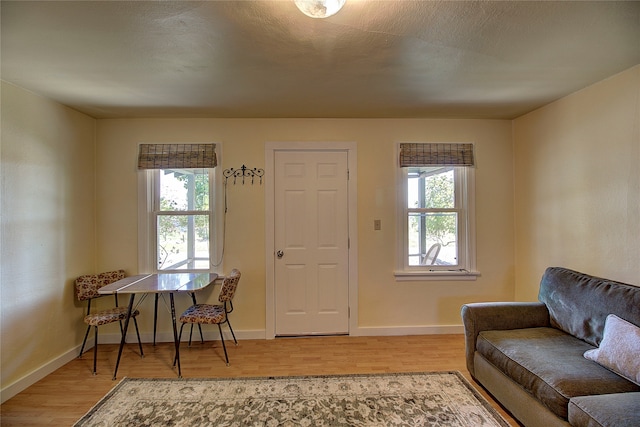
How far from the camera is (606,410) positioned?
1.38 metres

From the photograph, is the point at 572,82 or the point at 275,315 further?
the point at 275,315

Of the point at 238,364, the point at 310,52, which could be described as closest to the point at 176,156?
the point at 310,52

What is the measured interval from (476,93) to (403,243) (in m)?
1.64

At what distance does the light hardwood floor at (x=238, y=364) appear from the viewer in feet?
7.06

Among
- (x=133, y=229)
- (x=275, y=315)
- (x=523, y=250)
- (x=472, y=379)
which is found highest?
(x=133, y=229)

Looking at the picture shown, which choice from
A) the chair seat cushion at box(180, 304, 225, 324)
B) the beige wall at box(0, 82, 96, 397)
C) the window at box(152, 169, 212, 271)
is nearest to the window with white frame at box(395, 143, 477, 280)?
the chair seat cushion at box(180, 304, 225, 324)

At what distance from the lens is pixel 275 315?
3.29 meters

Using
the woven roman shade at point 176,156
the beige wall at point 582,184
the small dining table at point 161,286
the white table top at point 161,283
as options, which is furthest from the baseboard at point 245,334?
the woven roman shade at point 176,156

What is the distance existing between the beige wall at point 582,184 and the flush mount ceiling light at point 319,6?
232 centimetres

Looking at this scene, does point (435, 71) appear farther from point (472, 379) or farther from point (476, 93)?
point (472, 379)

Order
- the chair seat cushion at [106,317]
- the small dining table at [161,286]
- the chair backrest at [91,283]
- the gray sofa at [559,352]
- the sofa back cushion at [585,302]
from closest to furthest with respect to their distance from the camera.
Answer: the gray sofa at [559,352]
the sofa back cushion at [585,302]
the small dining table at [161,286]
the chair seat cushion at [106,317]
the chair backrest at [91,283]

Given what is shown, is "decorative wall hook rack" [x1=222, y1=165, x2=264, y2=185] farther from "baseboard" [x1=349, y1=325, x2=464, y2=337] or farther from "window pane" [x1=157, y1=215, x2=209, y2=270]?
"baseboard" [x1=349, y1=325, x2=464, y2=337]

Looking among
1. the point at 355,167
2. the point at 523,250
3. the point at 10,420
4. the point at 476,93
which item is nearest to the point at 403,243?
the point at 355,167

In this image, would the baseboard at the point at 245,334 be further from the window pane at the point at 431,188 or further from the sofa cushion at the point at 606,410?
the sofa cushion at the point at 606,410
